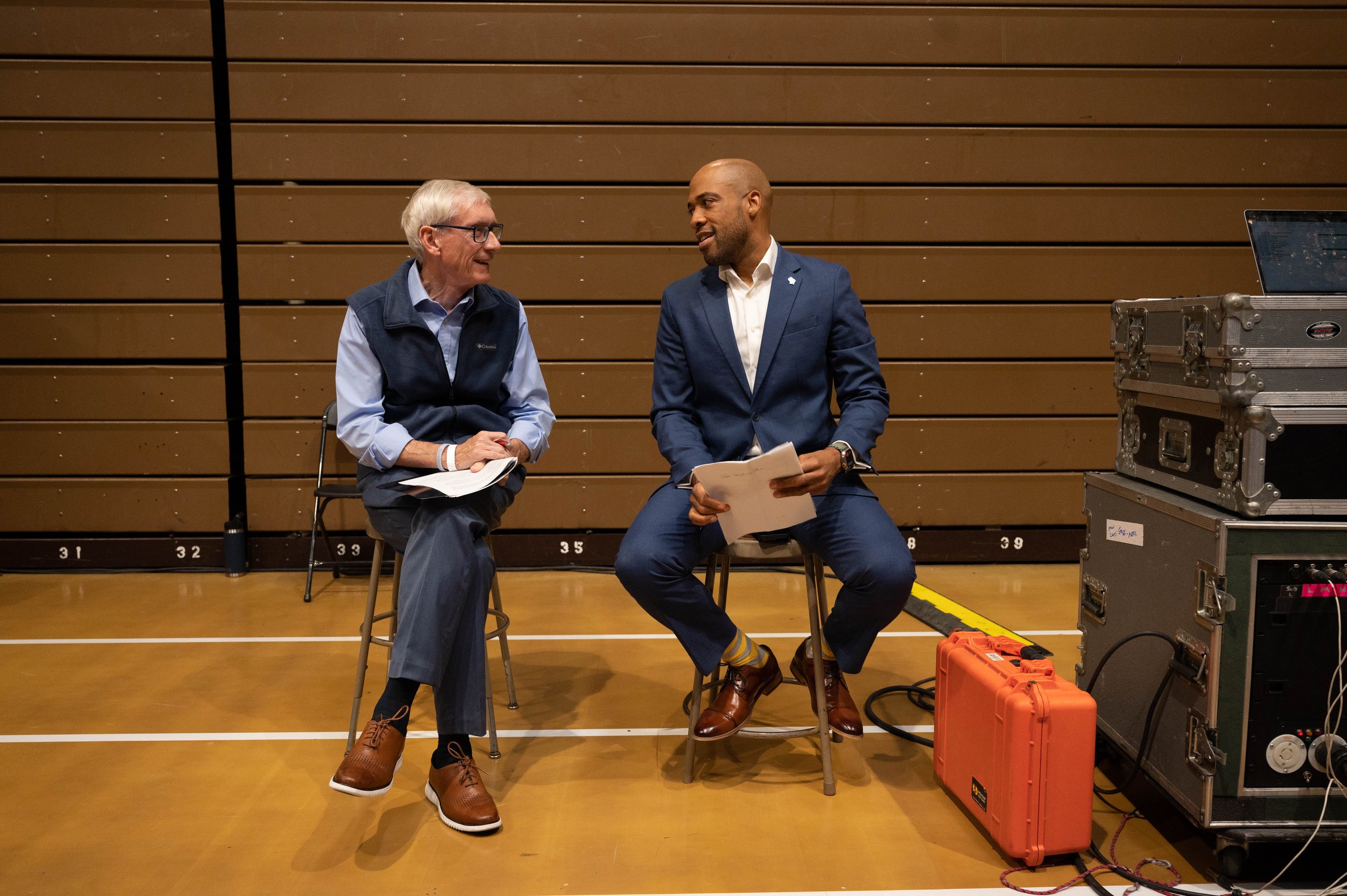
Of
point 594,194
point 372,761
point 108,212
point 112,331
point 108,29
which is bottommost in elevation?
point 372,761

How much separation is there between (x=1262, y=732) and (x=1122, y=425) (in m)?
0.84

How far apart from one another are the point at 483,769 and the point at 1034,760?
142 cm

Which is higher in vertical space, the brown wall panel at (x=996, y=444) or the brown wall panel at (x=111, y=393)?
the brown wall panel at (x=111, y=393)

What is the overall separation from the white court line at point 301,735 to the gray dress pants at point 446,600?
46 cm

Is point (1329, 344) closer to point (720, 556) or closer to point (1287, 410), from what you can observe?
point (1287, 410)

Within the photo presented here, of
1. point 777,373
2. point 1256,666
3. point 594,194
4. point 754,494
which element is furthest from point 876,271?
point 1256,666

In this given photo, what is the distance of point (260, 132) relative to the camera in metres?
4.75

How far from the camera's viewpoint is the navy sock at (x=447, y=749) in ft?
7.89

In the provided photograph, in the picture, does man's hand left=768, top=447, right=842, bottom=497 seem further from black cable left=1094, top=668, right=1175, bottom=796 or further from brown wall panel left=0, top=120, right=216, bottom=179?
brown wall panel left=0, top=120, right=216, bottom=179

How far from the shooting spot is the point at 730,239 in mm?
2824

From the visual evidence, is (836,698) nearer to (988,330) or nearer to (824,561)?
(824,561)

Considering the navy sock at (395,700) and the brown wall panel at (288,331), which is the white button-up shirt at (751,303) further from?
the brown wall panel at (288,331)

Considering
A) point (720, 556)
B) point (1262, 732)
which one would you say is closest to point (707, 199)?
point (720, 556)

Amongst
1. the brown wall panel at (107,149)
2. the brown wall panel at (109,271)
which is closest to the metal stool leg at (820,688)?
the brown wall panel at (109,271)
